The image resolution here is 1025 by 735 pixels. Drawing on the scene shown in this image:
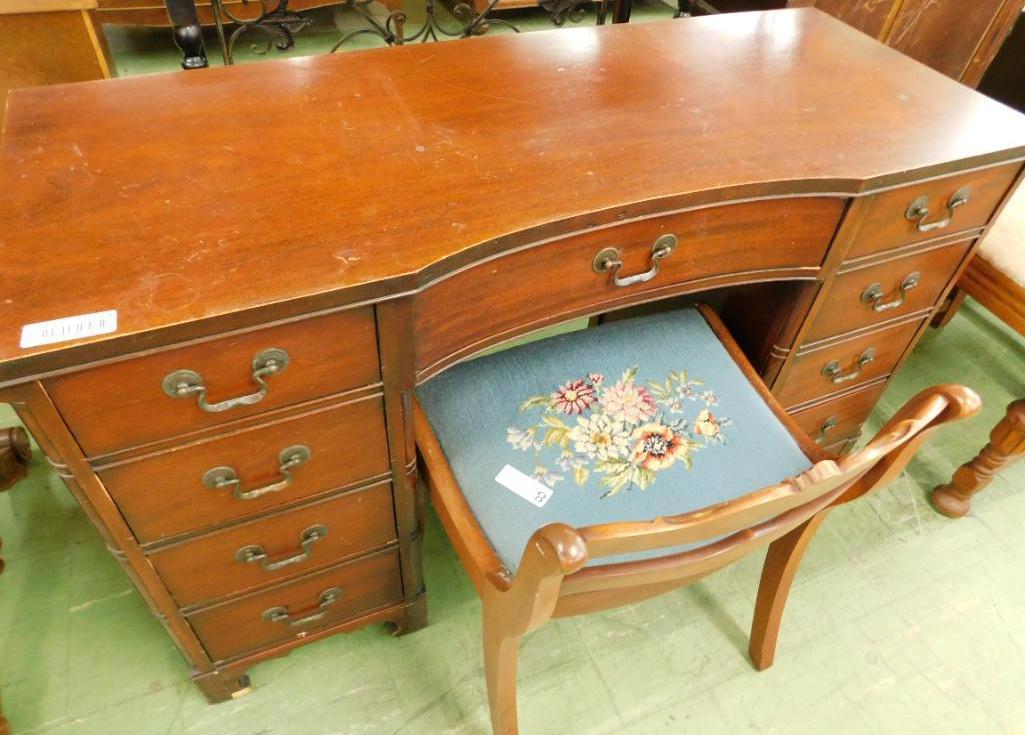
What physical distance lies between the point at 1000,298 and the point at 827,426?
41 cm

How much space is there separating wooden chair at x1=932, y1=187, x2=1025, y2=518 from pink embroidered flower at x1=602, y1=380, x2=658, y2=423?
82 cm

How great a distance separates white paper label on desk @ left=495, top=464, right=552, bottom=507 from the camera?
0.93 m

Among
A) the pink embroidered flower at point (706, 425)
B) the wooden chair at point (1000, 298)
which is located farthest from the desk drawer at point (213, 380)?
the wooden chair at point (1000, 298)

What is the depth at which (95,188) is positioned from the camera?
30.2 inches

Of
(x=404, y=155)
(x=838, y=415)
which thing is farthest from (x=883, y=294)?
(x=404, y=155)

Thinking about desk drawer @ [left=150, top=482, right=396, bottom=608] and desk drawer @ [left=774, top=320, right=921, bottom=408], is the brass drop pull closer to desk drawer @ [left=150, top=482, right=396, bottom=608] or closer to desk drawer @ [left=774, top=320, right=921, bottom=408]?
desk drawer @ [left=774, top=320, right=921, bottom=408]

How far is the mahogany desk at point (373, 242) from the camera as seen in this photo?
27.0 inches

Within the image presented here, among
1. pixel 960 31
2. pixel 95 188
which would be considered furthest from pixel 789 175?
pixel 960 31

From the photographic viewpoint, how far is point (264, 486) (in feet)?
2.78

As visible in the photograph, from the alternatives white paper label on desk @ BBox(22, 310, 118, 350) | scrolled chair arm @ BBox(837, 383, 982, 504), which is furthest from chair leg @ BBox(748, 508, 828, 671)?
white paper label on desk @ BBox(22, 310, 118, 350)

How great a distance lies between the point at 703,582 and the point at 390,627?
609 mm

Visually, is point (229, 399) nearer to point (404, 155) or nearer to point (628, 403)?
point (404, 155)

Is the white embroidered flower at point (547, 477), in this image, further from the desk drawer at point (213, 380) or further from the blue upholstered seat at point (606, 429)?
the desk drawer at point (213, 380)

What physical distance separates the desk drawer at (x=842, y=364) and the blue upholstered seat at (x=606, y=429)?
21 centimetres
